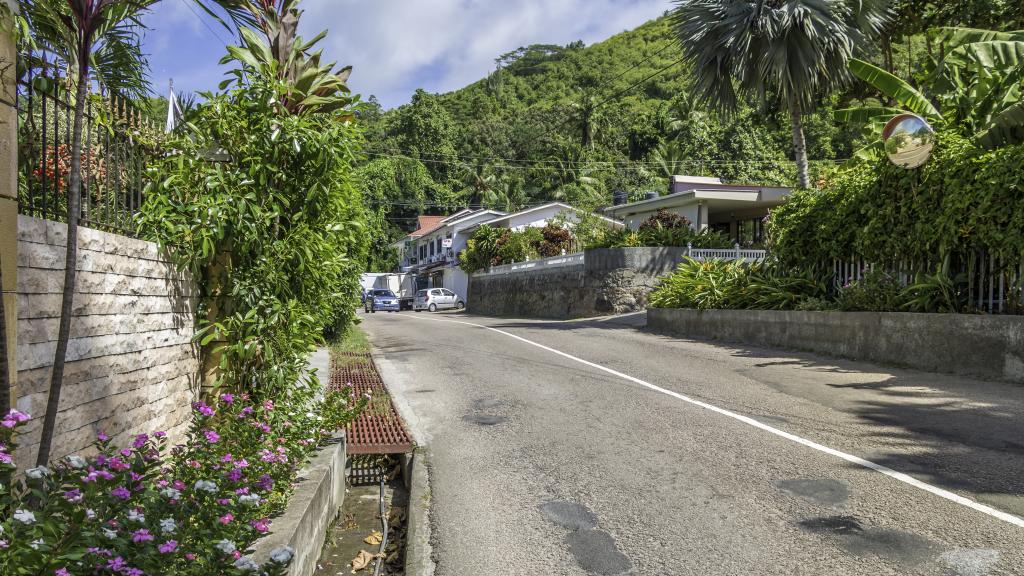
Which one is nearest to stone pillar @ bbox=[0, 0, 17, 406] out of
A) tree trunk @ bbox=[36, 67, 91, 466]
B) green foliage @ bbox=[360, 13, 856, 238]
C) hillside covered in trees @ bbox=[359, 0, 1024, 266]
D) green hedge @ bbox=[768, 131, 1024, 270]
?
tree trunk @ bbox=[36, 67, 91, 466]

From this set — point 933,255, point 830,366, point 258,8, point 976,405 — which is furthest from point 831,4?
point 258,8

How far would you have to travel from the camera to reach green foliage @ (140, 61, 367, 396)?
5.23 metres

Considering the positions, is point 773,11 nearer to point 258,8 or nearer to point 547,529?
point 258,8

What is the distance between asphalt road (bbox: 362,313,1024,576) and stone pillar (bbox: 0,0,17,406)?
2.59m

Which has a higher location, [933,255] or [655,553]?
[933,255]

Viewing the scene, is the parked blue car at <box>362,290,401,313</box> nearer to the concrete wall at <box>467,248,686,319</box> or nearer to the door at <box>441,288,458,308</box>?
the door at <box>441,288,458,308</box>

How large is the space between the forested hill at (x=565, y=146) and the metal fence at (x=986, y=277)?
1420 inches

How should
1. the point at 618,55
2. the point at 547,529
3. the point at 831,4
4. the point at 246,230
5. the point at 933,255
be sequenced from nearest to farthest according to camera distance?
the point at 547,529
the point at 246,230
the point at 933,255
the point at 831,4
the point at 618,55

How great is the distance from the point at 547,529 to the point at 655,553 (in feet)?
2.59

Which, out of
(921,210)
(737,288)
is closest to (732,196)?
(737,288)

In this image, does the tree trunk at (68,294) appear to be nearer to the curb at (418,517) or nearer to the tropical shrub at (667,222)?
the curb at (418,517)

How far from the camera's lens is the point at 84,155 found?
14.9 feet

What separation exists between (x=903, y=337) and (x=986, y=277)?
1.39 meters

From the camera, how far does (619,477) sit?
17.9ft
